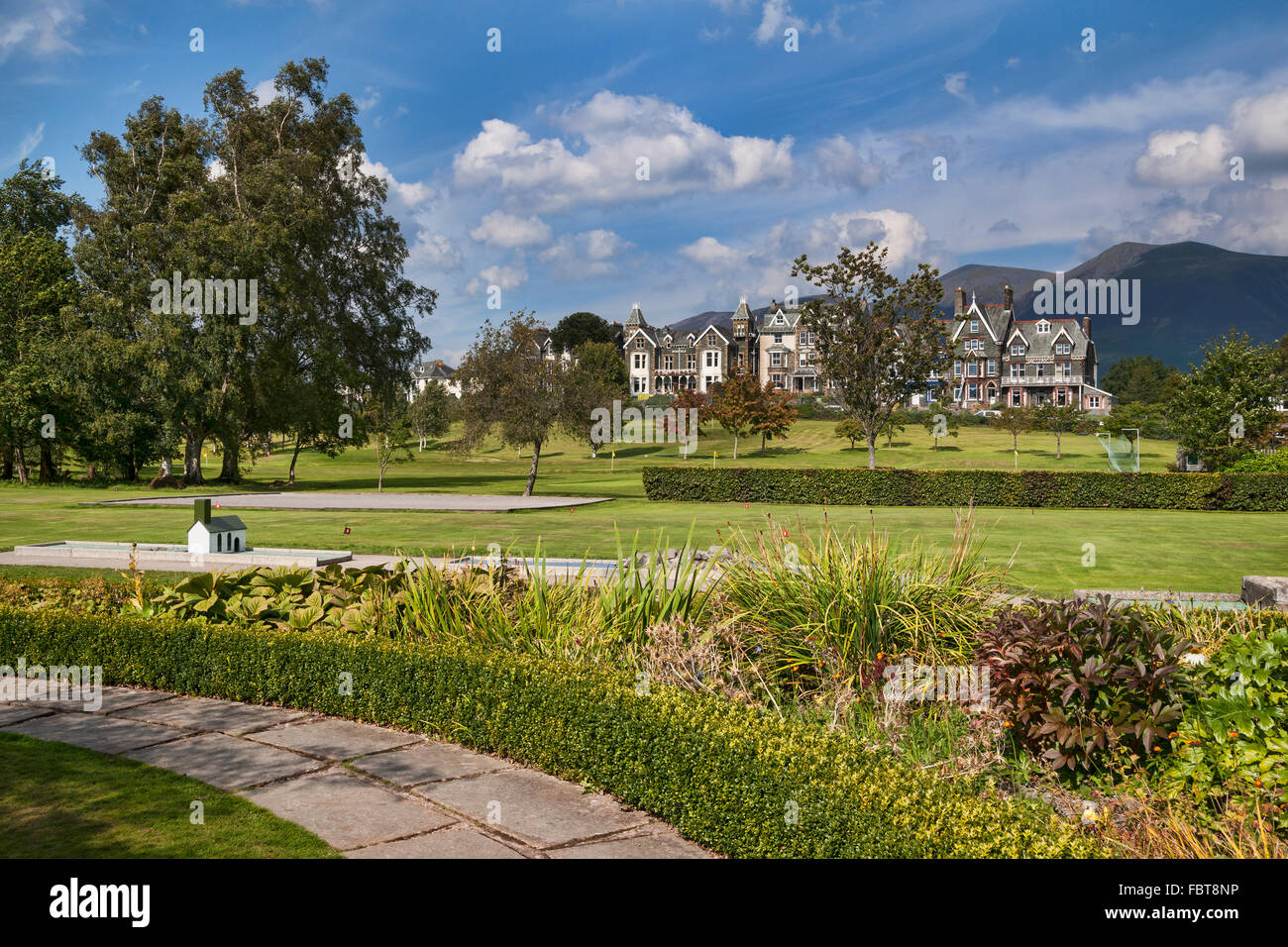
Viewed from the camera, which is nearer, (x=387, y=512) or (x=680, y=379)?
(x=387, y=512)

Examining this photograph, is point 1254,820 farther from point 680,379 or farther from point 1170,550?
point 680,379

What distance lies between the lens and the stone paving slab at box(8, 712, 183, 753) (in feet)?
22.0

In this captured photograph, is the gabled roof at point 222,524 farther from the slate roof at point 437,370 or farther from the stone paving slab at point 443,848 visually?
the slate roof at point 437,370

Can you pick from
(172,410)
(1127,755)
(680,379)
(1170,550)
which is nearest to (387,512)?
(172,410)

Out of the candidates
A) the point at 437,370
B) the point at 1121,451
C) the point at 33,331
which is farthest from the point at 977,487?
the point at 437,370

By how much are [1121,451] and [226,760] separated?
2392 inches

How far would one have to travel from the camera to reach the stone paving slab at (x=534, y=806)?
5.15 m

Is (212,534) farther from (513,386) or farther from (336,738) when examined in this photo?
(513,386)

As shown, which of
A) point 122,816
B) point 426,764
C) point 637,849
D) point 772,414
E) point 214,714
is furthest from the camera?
point 772,414

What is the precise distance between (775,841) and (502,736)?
2471mm

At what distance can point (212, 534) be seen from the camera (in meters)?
16.2

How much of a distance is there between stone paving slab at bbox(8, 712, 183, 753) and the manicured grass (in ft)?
1.11

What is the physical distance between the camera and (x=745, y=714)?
17.9 ft
